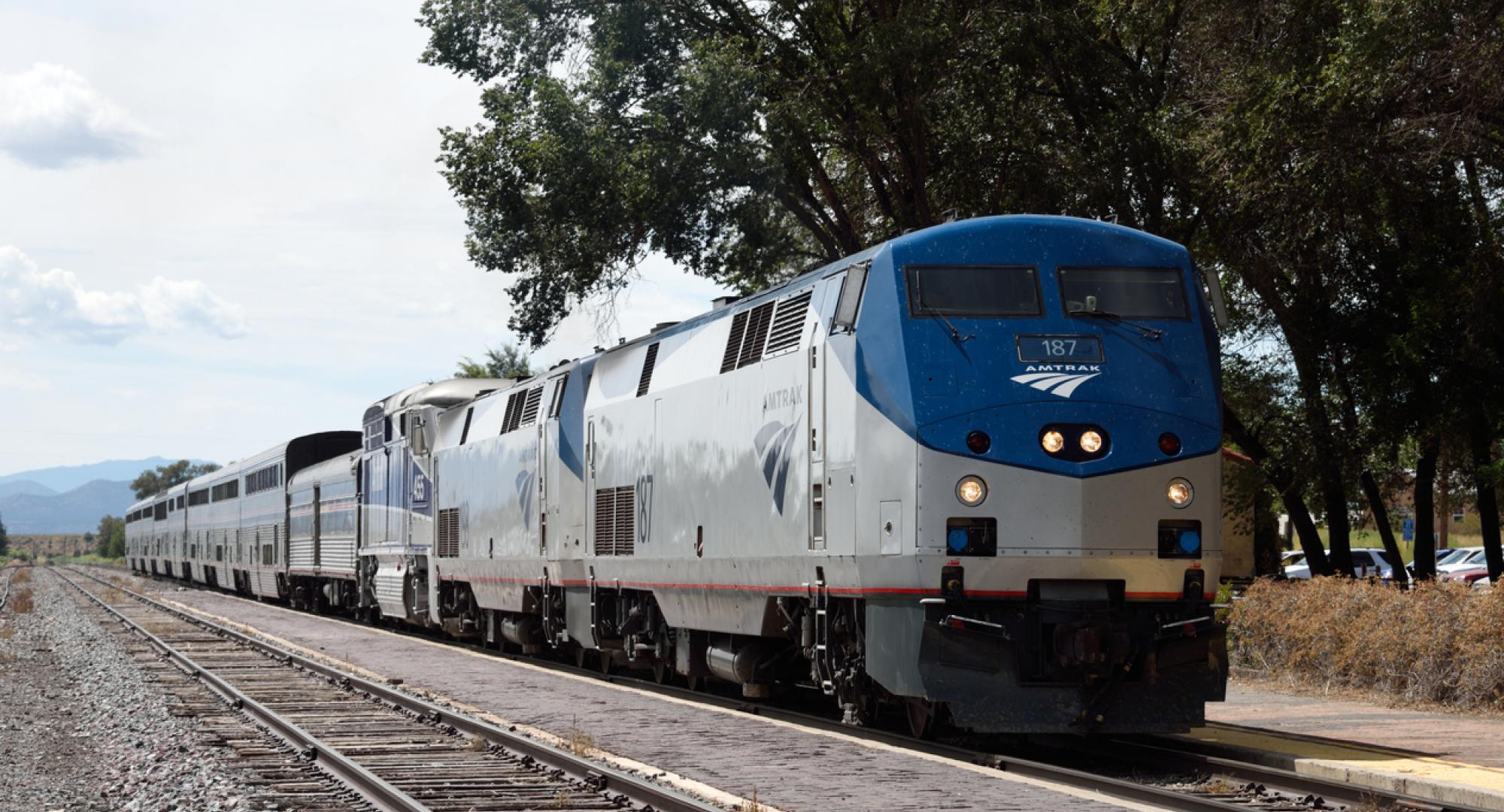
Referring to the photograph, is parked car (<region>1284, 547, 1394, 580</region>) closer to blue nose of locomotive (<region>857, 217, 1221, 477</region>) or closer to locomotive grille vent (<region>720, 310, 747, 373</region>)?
locomotive grille vent (<region>720, 310, 747, 373</region>)

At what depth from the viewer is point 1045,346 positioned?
11.9m

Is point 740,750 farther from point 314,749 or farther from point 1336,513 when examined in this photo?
point 1336,513

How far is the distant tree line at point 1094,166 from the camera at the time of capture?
2122 centimetres

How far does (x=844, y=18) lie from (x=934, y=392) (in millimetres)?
17731

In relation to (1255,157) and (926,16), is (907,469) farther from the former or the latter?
(926,16)

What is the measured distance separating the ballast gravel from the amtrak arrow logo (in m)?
6.06

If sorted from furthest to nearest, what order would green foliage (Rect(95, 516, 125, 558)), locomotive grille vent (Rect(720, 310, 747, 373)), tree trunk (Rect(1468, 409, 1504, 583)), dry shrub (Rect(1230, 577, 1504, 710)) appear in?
green foliage (Rect(95, 516, 125, 558)) → tree trunk (Rect(1468, 409, 1504, 583)) → locomotive grille vent (Rect(720, 310, 747, 373)) → dry shrub (Rect(1230, 577, 1504, 710))

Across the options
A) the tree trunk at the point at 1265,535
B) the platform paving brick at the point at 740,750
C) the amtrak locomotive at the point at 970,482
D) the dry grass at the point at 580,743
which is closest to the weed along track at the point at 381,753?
the dry grass at the point at 580,743

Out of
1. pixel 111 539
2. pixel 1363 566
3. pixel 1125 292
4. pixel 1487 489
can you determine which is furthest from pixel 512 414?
pixel 111 539

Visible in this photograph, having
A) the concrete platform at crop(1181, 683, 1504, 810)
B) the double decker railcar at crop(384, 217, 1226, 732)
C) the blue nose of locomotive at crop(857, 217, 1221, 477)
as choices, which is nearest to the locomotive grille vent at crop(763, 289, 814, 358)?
the double decker railcar at crop(384, 217, 1226, 732)

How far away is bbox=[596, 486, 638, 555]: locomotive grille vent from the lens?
17797mm

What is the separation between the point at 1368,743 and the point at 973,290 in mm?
4602

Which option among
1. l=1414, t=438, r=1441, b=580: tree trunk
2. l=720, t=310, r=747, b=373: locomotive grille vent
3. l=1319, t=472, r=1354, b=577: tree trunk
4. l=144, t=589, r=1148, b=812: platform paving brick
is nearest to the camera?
l=144, t=589, r=1148, b=812: platform paving brick

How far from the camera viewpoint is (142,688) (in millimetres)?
19109
